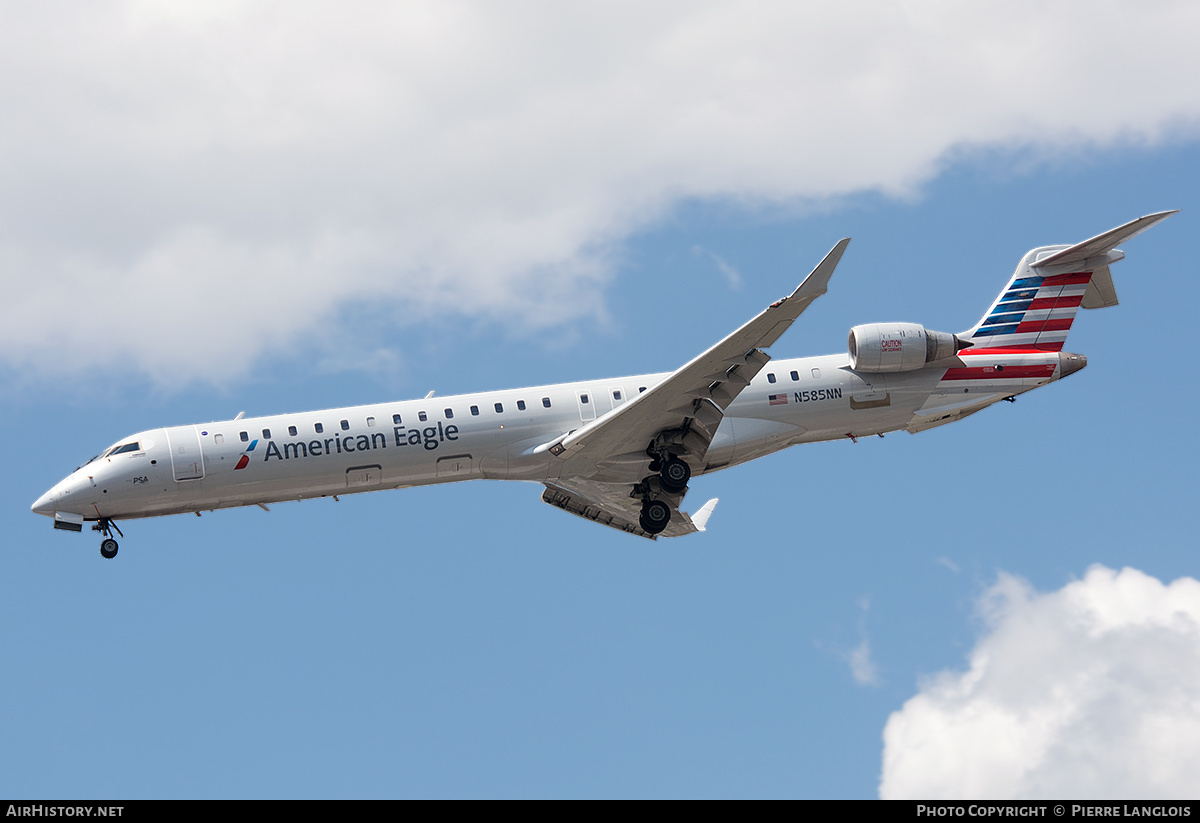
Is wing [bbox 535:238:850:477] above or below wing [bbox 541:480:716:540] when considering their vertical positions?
above

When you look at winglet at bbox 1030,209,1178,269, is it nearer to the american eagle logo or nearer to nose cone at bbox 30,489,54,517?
the american eagle logo

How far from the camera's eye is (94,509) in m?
27.1

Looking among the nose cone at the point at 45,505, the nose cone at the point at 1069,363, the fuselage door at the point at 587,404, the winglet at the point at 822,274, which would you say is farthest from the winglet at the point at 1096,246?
the nose cone at the point at 45,505

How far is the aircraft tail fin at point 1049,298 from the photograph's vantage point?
101 ft

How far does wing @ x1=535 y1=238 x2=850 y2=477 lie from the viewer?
1001 inches

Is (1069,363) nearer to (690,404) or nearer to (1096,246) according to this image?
(1096,246)

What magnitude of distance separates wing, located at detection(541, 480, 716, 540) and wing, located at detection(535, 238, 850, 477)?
102 centimetres

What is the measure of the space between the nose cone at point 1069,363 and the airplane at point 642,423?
0.17ft

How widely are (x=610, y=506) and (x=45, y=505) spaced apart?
43.2 ft

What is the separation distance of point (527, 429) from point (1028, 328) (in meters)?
12.8

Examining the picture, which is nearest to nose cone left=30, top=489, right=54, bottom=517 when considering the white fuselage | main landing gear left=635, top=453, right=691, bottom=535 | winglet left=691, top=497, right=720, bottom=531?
the white fuselage

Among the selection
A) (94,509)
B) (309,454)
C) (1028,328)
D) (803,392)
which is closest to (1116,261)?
(1028,328)
